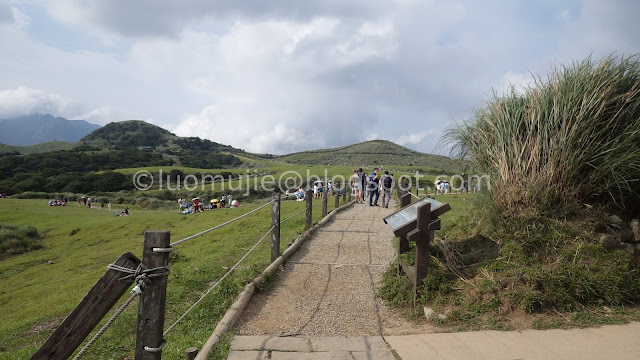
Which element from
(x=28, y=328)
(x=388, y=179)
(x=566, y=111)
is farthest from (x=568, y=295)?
(x=388, y=179)

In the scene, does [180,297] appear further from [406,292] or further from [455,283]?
[455,283]

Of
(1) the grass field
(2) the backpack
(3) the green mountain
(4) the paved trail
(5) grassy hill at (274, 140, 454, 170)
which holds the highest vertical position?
(3) the green mountain

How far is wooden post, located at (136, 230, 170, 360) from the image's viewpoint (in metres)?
2.63

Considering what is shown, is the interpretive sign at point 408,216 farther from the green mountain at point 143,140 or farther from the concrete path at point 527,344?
the green mountain at point 143,140

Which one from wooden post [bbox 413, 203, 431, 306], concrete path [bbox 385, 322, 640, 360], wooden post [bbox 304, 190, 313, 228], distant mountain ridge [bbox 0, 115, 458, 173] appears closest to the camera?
concrete path [bbox 385, 322, 640, 360]

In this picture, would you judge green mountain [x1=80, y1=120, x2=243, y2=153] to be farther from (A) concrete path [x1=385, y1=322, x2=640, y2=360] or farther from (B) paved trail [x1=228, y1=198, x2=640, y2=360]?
(A) concrete path [x1=385, y1=322, x2=640, y2=360]

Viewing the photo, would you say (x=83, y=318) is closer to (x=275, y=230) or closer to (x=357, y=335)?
(x=357, y=335)

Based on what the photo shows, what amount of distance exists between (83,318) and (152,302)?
1.42 ft

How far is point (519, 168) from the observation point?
16.8ft

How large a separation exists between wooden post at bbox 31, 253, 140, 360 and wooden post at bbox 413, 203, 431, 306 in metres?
3.30

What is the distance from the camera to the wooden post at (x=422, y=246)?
4598 mm

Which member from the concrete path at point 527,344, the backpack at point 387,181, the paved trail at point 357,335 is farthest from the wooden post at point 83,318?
the backpack at point 387,181

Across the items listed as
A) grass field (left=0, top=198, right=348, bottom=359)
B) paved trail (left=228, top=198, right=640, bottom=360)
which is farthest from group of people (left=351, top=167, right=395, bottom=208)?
paved trail (left=228, top=198, right=640, bottom=360)

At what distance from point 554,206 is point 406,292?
2.25m
